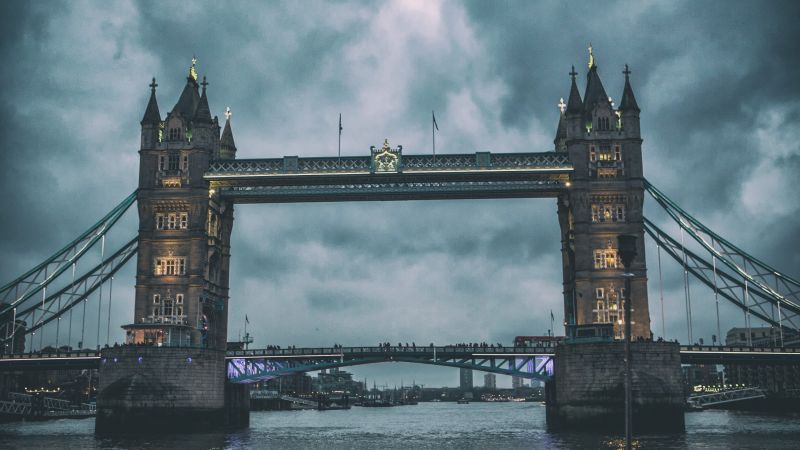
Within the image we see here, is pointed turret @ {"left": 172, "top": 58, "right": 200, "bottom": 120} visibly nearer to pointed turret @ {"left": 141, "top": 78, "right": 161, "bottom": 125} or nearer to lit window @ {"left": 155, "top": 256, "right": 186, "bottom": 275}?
pointed turret @ {"left": 141, "top": 78, "right": 161, "bottom": 125}

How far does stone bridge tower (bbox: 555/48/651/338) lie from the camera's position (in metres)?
81.2

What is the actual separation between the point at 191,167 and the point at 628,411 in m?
67.8

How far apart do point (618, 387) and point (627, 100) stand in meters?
31.2

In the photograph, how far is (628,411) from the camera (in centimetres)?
2653

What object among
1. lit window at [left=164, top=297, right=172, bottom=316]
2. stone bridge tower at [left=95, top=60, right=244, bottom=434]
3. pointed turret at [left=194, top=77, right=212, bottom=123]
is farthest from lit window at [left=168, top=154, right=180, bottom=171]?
lit window at [left=164, top=297, right=172, bottom=316]

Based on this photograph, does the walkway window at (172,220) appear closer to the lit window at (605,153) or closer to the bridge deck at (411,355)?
the bridge deck at (411,355)

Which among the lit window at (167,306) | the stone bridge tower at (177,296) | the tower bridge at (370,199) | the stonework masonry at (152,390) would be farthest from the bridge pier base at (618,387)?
the lit window at (167,306)

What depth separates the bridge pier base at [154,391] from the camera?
73812mm

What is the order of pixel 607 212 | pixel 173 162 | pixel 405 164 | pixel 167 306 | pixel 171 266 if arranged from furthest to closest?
pixel 173 162, pixel 405 164, pixel 171 266, pixel 607 212, pixel 167 306

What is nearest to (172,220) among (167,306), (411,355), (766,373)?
(167,306)

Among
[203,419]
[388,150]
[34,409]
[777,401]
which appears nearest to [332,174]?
[388,150]

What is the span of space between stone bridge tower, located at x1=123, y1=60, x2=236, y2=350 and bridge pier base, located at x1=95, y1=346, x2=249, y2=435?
4.59 m

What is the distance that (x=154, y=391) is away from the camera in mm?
74938

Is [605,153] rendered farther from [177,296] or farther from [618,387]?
[177,296]
